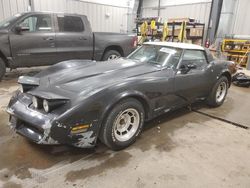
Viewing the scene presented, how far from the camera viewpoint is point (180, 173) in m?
2.43

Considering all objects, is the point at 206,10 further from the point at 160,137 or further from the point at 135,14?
the point at 160,137

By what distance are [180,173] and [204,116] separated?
75.6 inches

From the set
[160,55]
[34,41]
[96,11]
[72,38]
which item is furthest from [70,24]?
[96,11]

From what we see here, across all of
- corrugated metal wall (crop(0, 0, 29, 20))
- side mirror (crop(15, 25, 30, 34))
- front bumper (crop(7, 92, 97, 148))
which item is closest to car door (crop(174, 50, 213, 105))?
front bumper (crop(7, 92, 97, 148))

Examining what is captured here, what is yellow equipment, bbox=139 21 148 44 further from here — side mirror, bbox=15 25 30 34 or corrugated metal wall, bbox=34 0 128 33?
side mirror, bbox=15 25 30 34

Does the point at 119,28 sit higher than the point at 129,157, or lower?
higher

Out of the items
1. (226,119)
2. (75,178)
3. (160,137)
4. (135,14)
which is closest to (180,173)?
(160,137)

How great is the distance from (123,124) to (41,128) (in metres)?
1.01

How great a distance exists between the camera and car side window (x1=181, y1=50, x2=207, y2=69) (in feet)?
12.0

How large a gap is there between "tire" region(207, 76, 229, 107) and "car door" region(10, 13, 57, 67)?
165 inches

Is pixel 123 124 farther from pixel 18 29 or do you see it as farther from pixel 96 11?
pixel 96 11

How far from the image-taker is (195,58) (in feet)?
12.8

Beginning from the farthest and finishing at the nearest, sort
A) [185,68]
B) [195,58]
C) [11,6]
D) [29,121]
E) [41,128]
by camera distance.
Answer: [11,6], [195,58], [185,68], [29,121], [41,128]

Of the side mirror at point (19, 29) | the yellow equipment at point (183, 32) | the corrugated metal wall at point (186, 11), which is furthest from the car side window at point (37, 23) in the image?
the corrugated metal wall at point (186, 11)
